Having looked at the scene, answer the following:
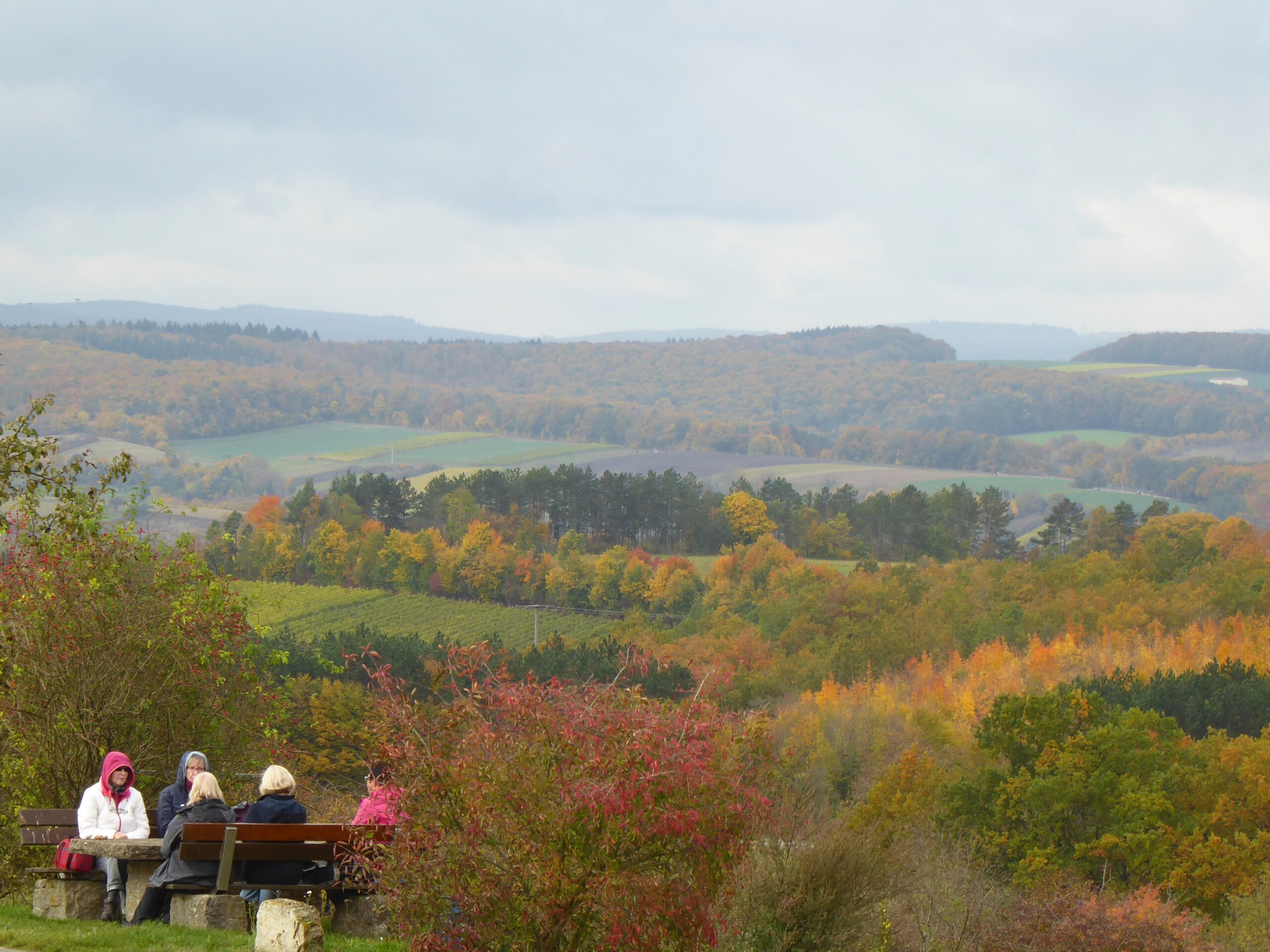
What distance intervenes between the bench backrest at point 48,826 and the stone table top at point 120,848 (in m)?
0.83

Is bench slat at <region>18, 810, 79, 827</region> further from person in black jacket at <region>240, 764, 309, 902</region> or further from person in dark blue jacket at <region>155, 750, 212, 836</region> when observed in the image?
person in black jacket at <region>240, 764, 309, 902</region>

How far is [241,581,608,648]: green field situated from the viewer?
12206 centimetres

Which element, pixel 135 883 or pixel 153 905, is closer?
pixel 153 905

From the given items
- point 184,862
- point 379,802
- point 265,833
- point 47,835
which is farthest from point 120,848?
point 379,802

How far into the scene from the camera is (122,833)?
10.6 metres

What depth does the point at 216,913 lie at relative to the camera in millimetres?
9648

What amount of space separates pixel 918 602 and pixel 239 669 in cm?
10627

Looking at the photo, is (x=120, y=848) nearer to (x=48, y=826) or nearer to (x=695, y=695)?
(x=48, y=826)

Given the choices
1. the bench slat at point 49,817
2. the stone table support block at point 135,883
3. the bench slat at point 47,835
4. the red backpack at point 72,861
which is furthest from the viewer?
the bench slat at point 49,817

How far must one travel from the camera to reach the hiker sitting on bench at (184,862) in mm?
9578

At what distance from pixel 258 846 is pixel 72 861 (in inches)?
76.9

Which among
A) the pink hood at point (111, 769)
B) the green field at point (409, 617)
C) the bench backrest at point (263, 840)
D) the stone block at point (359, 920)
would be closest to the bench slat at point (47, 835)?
the pink hood at point (111, 769)

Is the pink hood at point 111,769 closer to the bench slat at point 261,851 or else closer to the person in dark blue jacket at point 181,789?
the person in dark blue jacket at point 181,789

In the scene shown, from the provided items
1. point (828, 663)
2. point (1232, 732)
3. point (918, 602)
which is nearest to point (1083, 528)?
point (918, 602)
